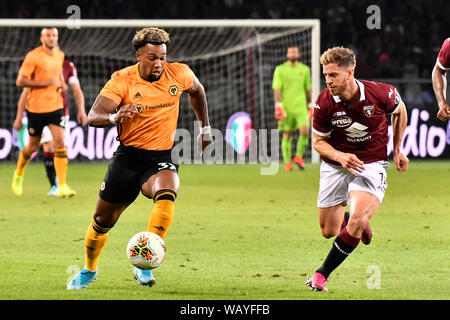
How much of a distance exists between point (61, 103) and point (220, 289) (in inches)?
271

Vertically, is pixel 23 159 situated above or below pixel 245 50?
below

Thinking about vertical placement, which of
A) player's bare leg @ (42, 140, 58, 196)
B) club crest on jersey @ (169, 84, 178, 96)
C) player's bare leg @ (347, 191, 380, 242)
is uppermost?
club crest on jersey @ (169, 84, 178, 96)

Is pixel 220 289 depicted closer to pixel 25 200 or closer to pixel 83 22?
pixel 25 200

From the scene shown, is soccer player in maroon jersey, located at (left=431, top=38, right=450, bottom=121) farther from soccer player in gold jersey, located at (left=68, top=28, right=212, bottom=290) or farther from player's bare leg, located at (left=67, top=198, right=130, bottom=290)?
player's bare leg, located at (left=67, top=198, right=130, bottom=290)

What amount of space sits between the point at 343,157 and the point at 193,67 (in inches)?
563

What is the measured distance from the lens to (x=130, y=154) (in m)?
6.59

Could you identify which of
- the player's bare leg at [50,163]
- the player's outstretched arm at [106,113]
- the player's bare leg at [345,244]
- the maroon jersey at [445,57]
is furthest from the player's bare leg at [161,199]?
the player's bare leg at [50,163]

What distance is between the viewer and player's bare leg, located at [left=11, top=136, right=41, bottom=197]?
12.5 m

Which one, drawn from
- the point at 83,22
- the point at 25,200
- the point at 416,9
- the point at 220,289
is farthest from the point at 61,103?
the point at 416,9

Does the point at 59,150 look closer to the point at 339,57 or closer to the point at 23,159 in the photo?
the point at 23,159

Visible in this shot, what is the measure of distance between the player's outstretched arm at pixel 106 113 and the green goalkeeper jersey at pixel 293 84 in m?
10.6

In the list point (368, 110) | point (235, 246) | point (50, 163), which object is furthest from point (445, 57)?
point (50, 163)

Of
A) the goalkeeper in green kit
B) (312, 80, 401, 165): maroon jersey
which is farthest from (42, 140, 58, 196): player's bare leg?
(312, 80, 401, 165): maroon jersey

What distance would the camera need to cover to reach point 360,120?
265 inches
